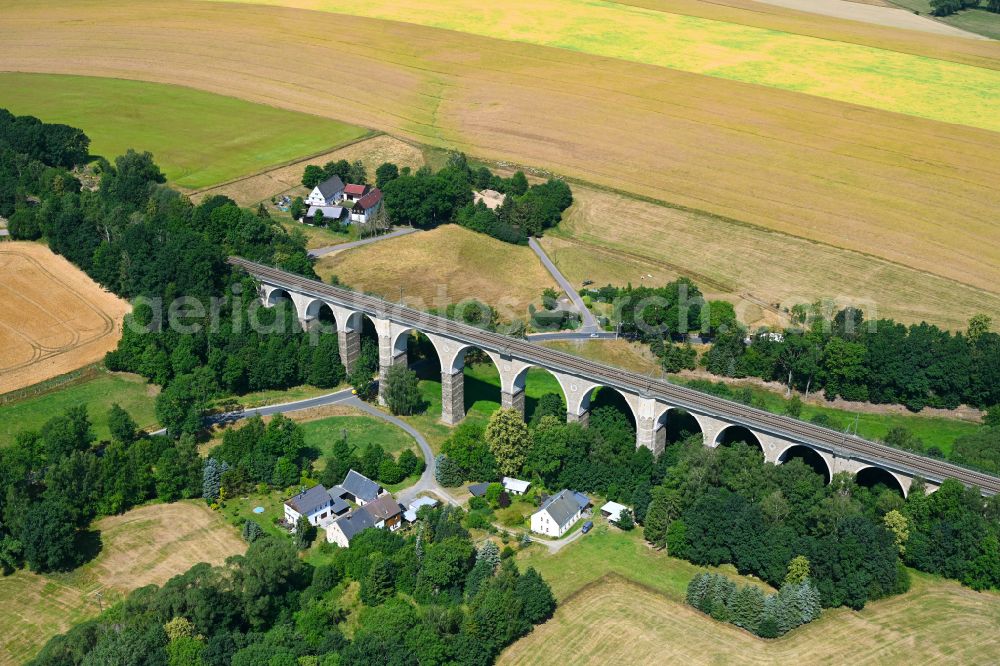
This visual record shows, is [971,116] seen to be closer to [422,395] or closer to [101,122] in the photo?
[422,395]

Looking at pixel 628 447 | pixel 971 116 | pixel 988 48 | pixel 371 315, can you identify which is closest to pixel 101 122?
pixel 371 315

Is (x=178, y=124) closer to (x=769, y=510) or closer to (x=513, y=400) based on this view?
(x=513, y=400)

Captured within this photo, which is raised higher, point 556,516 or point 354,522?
point 556,516

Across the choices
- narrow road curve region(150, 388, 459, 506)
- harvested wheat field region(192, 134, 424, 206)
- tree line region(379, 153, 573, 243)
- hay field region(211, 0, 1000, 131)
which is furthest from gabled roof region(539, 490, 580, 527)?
hay field region(211, 0, 1000, 131)

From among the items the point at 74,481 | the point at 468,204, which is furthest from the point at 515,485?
the point at 468,204

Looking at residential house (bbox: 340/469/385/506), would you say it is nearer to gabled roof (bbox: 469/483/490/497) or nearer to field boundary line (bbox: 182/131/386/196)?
gabled roof (bbox: 469/483/490/497)
